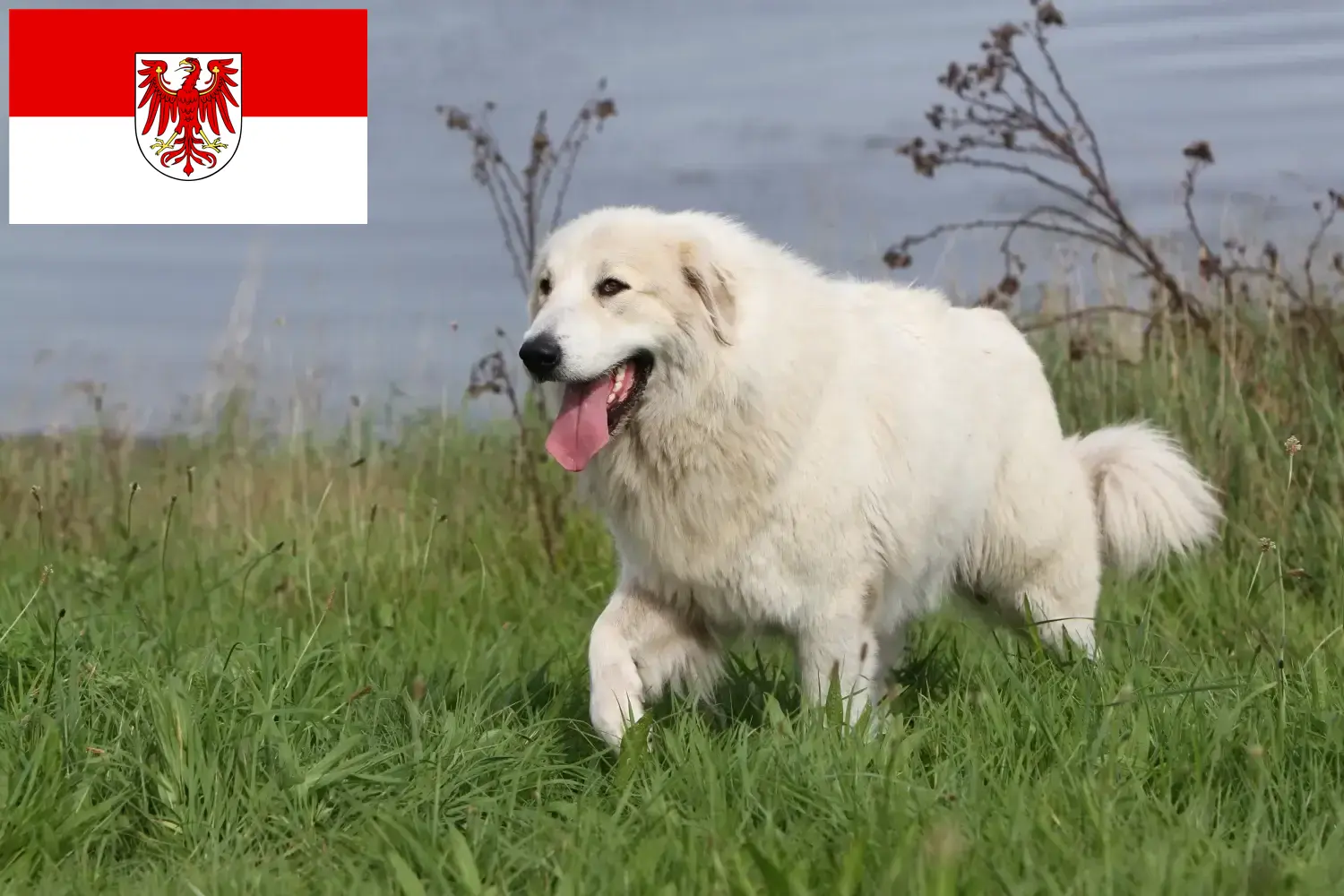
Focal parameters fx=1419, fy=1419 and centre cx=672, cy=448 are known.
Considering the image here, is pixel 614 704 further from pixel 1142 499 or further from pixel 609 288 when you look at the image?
pixel 1142 499

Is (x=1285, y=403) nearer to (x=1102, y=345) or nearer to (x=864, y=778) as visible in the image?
(x=1102, y=345)

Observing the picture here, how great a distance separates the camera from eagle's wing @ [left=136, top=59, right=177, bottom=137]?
619 cm

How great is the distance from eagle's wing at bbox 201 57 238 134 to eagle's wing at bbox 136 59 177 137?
138 millimetres

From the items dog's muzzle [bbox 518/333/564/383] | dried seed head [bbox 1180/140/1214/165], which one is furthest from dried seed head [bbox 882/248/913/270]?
dog's muzzle [bbox 518/333/564/383]

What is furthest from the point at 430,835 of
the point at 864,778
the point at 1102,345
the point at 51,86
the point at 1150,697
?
the point at 1102,345

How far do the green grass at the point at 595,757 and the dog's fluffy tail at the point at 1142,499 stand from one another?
0.29 meters

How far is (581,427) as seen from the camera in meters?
3.78

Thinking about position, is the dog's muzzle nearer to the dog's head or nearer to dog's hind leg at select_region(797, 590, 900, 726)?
the dog's head

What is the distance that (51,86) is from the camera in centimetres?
640

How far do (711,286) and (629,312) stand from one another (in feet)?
0.75

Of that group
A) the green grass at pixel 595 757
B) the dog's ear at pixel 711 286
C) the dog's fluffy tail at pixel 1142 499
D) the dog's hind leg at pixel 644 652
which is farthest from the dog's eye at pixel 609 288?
the dog's fluffy tail at pixel 1142 499

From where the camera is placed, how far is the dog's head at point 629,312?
12.3ft

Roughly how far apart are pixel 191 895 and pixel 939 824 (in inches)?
57.9

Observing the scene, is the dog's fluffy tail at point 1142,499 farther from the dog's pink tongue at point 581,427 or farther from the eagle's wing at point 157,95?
the eagle's wing at point 157,95
